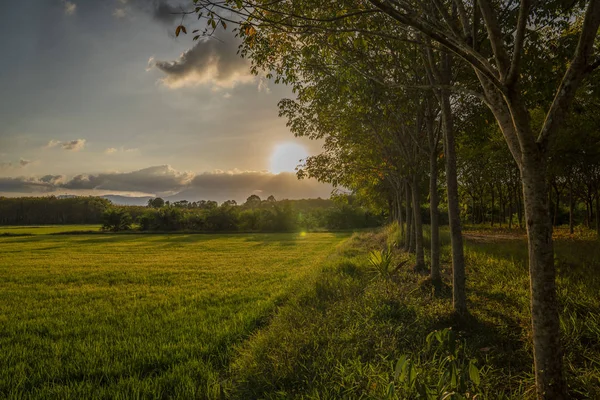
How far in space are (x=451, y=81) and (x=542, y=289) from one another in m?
6.70

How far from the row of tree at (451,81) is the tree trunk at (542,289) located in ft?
0.04

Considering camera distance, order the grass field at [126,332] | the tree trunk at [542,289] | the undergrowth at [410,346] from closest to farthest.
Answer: the tree trunk at [542,289], the undergrowth at [410,346], the grass field at [126,332]

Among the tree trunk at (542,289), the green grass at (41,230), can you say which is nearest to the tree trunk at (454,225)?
the tree trunk at (542,289)

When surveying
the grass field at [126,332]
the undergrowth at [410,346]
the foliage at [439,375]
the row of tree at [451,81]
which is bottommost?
the grass field at [126,332]

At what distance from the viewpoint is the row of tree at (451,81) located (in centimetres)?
358

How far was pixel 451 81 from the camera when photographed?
27.8ft

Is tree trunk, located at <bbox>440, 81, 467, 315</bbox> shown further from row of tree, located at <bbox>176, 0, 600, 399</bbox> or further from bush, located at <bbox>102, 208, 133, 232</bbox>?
bush, located at <bbox>102, 208, 133, 232</bbox>

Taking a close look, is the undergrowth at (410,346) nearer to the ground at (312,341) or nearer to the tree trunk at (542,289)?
the ground at (312,341)

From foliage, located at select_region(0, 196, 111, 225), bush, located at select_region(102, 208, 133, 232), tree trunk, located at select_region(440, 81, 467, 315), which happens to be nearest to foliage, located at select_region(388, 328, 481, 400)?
tree trunk, located at select_region(440, 81, 467, 315)

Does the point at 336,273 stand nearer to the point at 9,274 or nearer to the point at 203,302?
the point at 203,302

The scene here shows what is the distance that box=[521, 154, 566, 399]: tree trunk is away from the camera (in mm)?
3535

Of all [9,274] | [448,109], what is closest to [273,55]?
[448,109]

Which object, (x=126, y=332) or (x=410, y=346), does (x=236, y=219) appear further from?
(x=410, y=346)

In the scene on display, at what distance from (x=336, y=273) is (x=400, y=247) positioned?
398 inches
